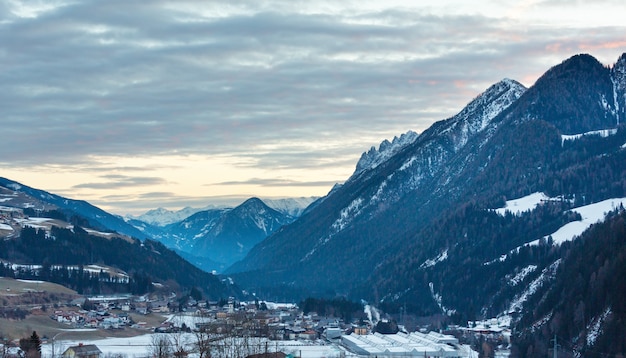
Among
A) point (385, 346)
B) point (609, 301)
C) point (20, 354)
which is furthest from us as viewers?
point (385, 346)

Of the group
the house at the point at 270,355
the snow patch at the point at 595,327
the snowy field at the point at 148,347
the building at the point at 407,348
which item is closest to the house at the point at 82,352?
the snowy field at the point at 148,347

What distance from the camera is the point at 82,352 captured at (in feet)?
548

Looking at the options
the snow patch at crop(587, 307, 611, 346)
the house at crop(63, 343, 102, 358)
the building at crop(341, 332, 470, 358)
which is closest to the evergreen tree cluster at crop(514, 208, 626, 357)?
the snow patch at crop(587, 307, 611, 346)

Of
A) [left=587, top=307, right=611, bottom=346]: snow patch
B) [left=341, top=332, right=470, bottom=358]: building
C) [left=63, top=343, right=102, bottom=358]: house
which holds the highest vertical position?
[left=587, top=307, right=611, bottom=346]: snow patch

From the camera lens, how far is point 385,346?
187500mm

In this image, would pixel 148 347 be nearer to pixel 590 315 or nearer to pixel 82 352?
pixel 82 352

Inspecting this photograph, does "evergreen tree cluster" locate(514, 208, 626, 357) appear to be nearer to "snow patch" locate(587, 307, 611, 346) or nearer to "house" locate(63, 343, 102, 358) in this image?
"snow patch" locate(587, 307, 611, 346)

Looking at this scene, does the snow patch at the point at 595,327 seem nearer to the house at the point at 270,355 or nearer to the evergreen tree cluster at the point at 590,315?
the evergreen tree cluster at the point at 590,315

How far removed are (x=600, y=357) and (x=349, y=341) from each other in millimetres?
53623

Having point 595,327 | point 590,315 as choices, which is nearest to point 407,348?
point 590,315

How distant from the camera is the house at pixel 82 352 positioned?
536ft

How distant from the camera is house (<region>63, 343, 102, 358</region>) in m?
163

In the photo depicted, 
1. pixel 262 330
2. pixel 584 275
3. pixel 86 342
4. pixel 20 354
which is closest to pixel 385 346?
pixel 262 330

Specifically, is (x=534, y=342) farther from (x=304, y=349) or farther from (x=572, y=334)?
(x=304, y=349)
